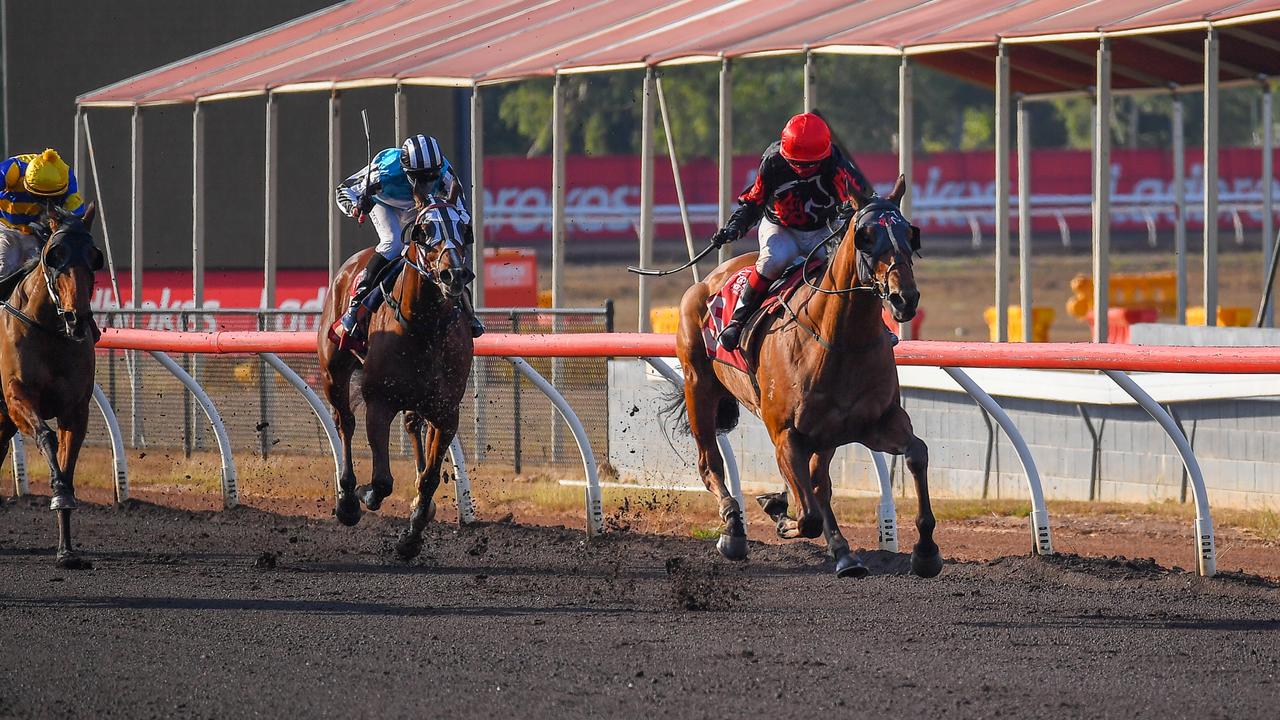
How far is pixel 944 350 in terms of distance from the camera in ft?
28.1

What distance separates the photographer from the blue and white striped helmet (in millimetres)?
8516

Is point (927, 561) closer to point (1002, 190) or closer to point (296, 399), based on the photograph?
point (1002, 190)

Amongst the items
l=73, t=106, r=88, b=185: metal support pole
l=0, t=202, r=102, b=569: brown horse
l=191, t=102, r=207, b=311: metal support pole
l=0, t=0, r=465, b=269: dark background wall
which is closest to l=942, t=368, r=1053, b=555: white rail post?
l=0, t=202, r=102, b=569: brown horse

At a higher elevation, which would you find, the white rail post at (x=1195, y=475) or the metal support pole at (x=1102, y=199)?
the metal support pole at (x=1102, y=199)

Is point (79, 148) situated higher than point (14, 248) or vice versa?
→ point (79, 148)

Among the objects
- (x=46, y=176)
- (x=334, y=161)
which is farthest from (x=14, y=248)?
(x=334, y=161)

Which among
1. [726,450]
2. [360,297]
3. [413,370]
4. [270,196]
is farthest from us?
[270,196]

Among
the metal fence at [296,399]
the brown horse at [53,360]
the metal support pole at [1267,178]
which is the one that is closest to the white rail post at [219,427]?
the metal fence at [296,399]

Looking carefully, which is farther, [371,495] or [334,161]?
[334,161]

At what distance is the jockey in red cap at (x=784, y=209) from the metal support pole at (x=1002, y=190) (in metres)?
4.49

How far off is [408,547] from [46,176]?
10.0ft

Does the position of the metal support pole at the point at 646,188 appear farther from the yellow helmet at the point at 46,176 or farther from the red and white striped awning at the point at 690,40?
the yellow helmet at the point at 46,176

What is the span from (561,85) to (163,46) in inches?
297

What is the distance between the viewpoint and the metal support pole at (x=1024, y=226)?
43.4ft
